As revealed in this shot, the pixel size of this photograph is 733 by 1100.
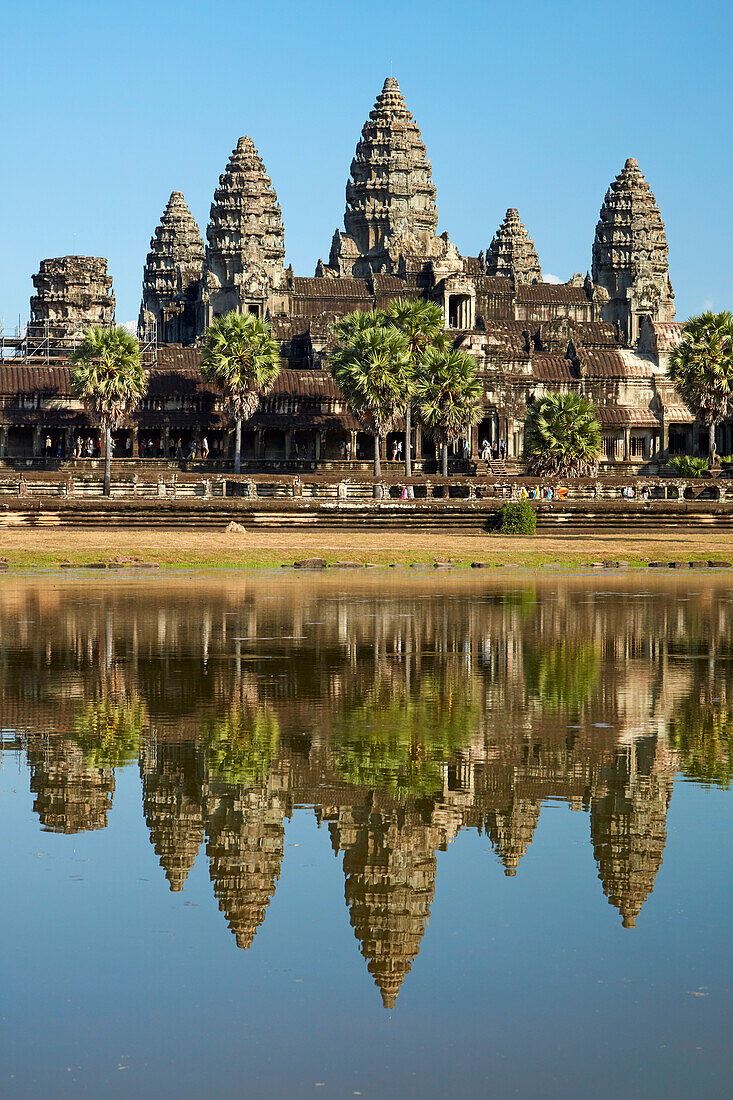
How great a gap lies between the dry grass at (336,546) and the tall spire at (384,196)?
256ft

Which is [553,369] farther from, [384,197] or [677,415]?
[384,197]

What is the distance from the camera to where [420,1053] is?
8.14 m

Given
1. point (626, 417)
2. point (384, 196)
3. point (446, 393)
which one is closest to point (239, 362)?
point (446, 393)

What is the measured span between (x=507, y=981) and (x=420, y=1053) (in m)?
1.22

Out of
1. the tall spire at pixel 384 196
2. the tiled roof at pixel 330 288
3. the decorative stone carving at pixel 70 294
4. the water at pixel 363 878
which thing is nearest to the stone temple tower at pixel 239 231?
the tiled roof at pixel 330 288

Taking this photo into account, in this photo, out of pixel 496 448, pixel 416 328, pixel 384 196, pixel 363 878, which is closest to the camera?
pixel 363 878

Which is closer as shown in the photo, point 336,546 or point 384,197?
point 336,546

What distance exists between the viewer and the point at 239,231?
4975 inches

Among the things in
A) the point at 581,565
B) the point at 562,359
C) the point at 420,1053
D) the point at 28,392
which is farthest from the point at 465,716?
the point at 562,359

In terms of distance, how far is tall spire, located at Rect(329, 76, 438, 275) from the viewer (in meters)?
134

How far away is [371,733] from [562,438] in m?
64.7

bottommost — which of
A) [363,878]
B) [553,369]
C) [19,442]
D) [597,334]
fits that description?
[363,878]

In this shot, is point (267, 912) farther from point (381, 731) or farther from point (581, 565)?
point (581, 565)

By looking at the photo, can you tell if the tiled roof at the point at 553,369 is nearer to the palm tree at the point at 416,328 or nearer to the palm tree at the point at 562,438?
the palm tree at the point at 416,328
